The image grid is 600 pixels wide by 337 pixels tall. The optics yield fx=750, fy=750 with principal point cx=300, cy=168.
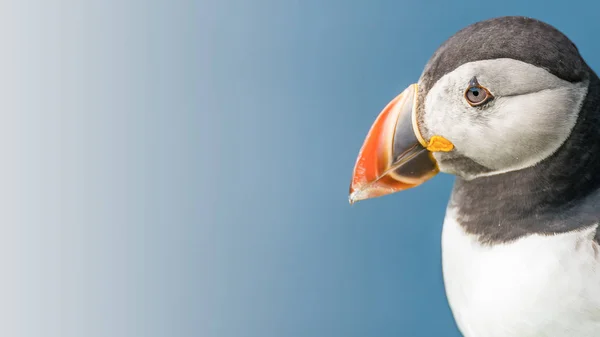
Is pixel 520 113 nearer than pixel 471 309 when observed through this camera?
Yes

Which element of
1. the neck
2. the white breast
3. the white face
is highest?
the white face

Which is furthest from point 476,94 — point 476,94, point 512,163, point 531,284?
point 531,284

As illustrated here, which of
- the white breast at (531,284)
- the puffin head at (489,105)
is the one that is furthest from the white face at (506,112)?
the white breast at (531,284)

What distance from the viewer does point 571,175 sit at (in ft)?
3.78

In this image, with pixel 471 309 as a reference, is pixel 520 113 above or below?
above

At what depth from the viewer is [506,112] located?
3.65ft

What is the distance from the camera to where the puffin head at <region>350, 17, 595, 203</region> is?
3.59 feet

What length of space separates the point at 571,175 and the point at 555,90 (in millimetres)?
145

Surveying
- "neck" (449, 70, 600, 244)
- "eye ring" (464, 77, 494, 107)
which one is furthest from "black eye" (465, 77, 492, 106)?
"neck" (449, 70, 600, 244)

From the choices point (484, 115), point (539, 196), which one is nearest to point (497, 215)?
point (539, 196)

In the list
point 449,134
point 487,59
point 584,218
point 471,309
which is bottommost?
point 471,309

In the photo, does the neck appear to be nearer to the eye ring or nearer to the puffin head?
the puffin head

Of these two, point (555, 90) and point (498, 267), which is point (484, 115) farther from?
point (498, 267)

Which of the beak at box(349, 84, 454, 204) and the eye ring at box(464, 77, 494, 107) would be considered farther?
the beak at box(349, 84, 454, 204)
